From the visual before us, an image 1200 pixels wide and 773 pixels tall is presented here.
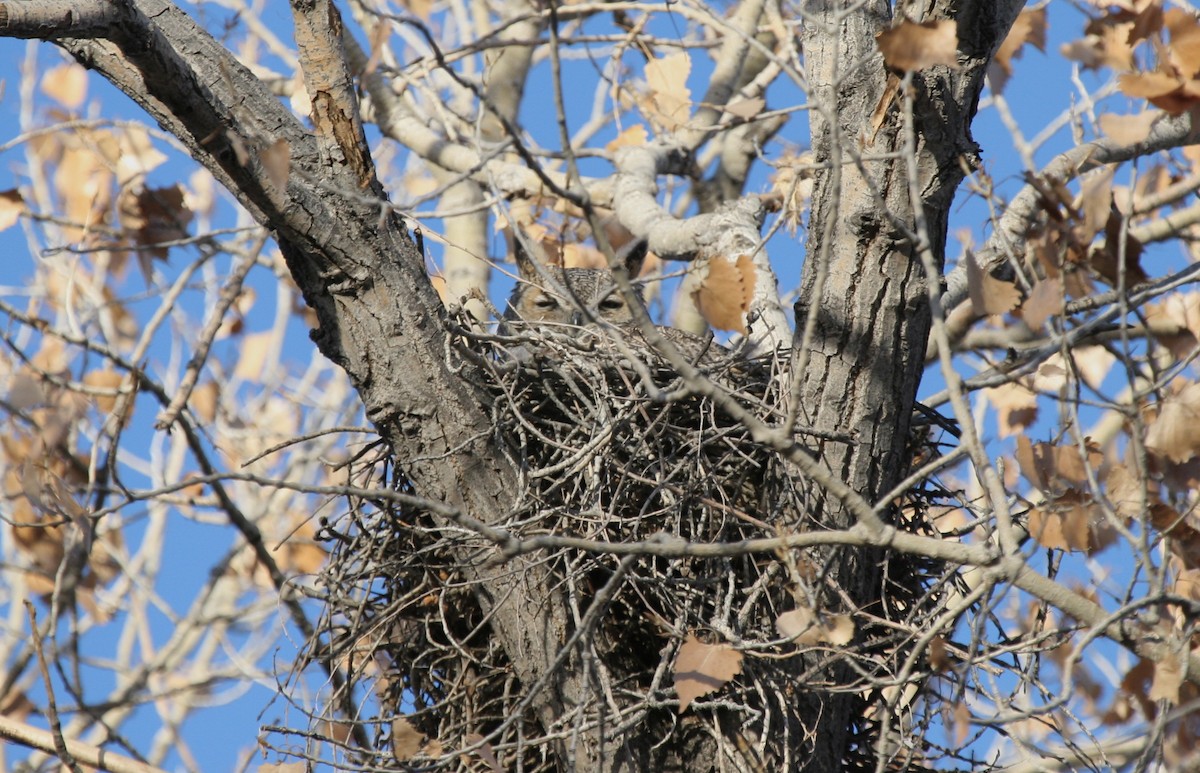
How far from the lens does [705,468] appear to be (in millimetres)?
2902

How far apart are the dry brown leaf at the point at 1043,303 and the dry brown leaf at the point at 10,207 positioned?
3966mm

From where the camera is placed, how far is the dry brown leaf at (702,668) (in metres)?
→ 2.35

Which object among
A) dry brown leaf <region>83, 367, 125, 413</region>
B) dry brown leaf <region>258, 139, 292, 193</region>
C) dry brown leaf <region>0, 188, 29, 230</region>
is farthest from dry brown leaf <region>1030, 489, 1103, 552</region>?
dry brown leaf <region>83, 367, 125, 413</region>

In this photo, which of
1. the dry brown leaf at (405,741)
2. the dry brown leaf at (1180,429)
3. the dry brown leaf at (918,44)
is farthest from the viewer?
the dry brown leaf at (405,741)

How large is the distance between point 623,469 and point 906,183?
3.07 feet

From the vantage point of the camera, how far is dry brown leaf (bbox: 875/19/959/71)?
2152mm

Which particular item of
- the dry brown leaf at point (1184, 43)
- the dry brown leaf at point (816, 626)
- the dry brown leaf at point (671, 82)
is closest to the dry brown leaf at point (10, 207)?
the dry brown leaf at point (671, 82)

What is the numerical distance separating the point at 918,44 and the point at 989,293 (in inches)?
22.2

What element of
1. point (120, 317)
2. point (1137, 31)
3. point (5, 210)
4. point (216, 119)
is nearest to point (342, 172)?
point (216, 119)

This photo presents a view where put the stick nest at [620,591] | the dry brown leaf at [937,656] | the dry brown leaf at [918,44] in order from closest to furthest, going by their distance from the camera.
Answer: the dry brown leaf at [918,44]
the dry brown leaf at [937,656]
the stick nest at [620,591]

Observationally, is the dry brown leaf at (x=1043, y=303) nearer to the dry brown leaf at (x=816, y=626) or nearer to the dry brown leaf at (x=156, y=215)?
the dry brown leaf at (x=816, y=626)

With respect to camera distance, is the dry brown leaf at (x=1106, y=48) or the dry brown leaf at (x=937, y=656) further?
the dry brown leaf at (x=1106, y=48)

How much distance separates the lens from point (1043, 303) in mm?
2248

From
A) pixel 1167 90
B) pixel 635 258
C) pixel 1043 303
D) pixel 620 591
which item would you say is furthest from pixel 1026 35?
pixel 620 591
